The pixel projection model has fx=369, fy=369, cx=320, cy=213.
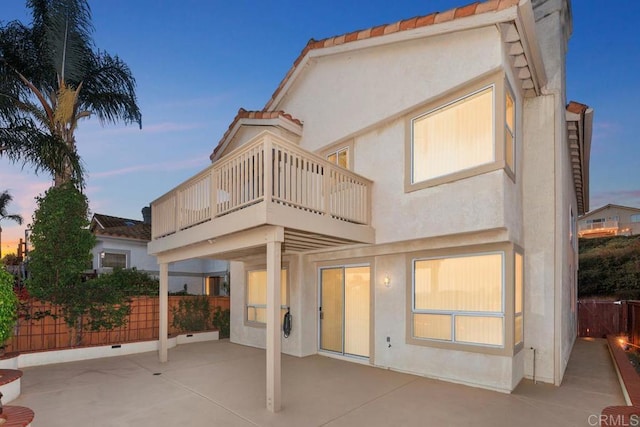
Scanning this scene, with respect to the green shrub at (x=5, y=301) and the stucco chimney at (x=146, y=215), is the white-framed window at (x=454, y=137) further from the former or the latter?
the stucco chimney at (x=146, y=215)

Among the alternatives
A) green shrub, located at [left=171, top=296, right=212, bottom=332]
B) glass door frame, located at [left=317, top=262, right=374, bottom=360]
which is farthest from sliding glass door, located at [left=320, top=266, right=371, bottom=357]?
green shrub, located at [left=171, top=296, right=212, bottom=332]

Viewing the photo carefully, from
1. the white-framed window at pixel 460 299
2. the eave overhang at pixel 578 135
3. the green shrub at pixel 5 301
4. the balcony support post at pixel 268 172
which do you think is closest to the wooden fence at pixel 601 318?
the eave overhang at pixel 578 135

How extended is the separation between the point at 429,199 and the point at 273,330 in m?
3.68

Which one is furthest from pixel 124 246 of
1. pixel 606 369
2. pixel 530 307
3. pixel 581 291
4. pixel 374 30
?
pixel 581 291

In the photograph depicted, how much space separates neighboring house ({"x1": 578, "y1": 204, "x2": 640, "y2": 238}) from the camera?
3444 centimetres

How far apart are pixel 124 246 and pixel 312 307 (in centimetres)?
1257

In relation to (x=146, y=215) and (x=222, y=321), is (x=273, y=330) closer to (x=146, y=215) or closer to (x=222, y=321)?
(x=222, y=321)

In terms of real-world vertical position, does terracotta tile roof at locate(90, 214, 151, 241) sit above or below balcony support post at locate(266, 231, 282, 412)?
above

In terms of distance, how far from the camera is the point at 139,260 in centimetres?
1859

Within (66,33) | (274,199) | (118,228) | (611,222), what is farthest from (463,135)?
(611,222)

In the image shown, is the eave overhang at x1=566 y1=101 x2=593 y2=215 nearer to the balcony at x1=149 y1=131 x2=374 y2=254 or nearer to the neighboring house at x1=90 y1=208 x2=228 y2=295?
the balcony at x1=149 y1=131 x2=374 y2=254

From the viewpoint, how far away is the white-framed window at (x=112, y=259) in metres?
17.7

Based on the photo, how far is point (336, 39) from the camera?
902 cm

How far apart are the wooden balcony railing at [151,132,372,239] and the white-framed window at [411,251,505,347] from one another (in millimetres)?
1729
